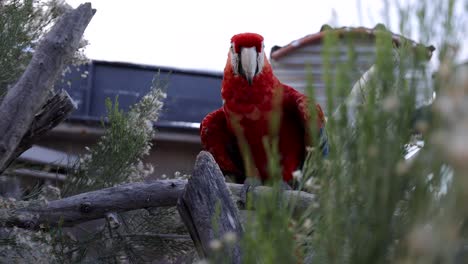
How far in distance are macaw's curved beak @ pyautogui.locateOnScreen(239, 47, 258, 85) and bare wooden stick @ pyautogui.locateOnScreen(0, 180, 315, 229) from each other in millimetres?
805

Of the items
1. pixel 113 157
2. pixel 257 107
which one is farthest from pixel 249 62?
pixel 113 157

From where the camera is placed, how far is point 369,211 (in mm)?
527

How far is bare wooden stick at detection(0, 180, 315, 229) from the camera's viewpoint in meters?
1.70

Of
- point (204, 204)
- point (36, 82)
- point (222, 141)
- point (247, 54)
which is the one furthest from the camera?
point (222, 141)

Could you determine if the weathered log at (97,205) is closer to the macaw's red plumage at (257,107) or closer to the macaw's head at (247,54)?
the macaw's red plumage at (257,107)

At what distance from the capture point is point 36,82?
1829 mm

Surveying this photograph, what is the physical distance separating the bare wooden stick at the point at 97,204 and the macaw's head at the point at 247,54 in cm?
81

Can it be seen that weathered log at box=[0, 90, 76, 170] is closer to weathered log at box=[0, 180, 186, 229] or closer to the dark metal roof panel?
weathered log at box=[0, 180, 186, 229]

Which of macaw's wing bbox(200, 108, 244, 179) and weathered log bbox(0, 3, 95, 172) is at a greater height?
weathered log bbox(0, 3, 95, 172)

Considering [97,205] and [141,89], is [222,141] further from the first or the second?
[141,89]

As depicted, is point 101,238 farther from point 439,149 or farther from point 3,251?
point 439,149

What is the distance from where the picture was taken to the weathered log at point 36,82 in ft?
5.92

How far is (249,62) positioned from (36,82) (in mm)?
889

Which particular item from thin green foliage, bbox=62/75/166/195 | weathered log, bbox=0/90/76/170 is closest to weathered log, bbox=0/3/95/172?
weathered log, bbox=0/90/76/170
